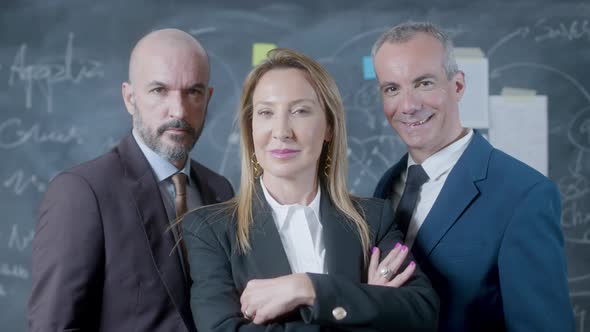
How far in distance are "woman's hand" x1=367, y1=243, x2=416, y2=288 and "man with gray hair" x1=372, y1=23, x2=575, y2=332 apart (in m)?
0.31

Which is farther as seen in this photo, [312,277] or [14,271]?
[14,271]

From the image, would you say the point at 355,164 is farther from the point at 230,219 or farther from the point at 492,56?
the point at 230,219

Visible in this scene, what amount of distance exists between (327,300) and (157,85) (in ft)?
3.37

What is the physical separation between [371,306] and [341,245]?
22 centimetres

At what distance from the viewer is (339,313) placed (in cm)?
147

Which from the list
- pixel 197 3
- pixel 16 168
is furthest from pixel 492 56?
pixel 16 168

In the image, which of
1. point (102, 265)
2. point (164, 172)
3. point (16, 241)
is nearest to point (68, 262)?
point (102, 265)

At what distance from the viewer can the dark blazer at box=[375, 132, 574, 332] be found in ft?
5.88

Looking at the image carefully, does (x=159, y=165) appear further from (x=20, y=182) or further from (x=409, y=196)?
(x=20, y=182)

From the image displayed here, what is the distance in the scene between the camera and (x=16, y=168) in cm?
336

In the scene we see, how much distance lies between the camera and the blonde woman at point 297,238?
1.49 m

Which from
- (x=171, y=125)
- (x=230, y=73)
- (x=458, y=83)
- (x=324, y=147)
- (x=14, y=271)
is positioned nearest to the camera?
(x=324, y=147)

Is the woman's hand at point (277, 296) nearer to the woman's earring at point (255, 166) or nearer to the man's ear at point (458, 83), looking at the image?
the woman's earring at point (255, 166)

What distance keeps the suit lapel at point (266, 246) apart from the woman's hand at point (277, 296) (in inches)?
3.4
